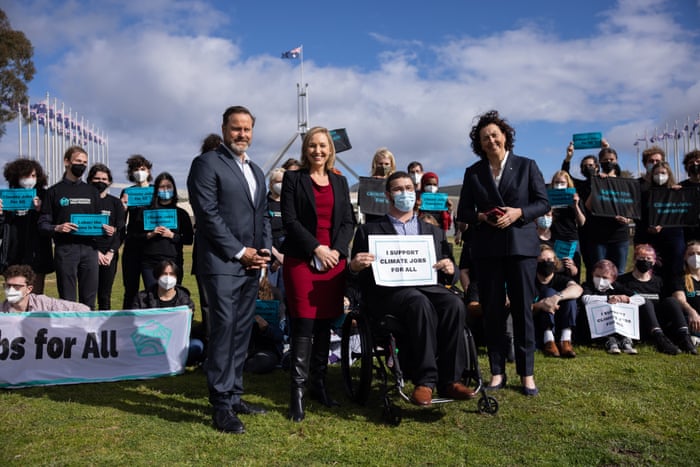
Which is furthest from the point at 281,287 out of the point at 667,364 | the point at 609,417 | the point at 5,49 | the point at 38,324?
the point at 5,49

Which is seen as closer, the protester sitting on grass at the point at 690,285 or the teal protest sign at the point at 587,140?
the protester sitting on grass at the point at 690,285

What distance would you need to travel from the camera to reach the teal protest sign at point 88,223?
5.52 meters

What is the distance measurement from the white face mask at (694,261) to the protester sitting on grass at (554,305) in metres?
1.29

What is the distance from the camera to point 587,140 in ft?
23.9

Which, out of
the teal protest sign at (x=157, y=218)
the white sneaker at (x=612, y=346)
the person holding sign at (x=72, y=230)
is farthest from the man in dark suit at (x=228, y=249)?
the white sneaker at (x=612, y=346)

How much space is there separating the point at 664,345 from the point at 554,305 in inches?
46.9

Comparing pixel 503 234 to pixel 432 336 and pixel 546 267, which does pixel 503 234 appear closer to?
pixel 432 336

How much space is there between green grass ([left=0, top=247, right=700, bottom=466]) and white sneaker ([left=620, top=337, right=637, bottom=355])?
86 cm

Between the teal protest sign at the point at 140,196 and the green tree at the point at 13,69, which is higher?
the green tree at the point at 13,69

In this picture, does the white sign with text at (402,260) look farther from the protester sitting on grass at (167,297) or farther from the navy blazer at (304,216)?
the protester sitting on grass at (167,297)

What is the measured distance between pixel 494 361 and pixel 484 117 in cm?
201

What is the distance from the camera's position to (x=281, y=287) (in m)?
6.01

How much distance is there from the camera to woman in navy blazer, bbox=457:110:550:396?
4270mm

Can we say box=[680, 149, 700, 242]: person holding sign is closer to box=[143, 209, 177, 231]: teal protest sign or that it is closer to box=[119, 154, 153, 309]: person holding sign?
box=[143, 209, 177, 231]: teal protest sign
